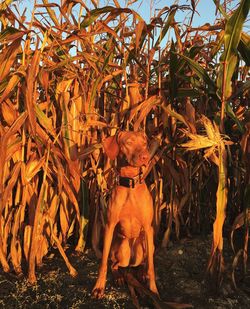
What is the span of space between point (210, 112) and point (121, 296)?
4.42ft

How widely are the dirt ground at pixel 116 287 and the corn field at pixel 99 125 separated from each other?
8 cm

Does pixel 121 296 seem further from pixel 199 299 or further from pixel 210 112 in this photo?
pixel 210 112

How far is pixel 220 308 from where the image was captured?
1.99 metres

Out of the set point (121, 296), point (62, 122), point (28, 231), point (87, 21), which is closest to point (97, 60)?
point (87, 21)

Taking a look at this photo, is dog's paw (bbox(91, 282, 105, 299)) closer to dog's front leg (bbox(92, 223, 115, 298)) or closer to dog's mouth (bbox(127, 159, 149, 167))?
dog's front leg (bbox(92, 223, 115, 298))

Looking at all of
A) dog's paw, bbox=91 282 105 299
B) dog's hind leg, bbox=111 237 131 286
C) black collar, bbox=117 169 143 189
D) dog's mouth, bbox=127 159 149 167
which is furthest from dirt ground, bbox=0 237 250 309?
dog's mouth, bbox=127 159 149 167

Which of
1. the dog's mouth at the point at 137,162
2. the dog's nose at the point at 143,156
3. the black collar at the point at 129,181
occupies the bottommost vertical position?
the black collar at the point at 129,181

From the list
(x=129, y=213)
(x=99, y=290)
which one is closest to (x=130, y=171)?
(x=129, y=213)

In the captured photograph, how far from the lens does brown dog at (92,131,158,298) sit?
1.83 meters

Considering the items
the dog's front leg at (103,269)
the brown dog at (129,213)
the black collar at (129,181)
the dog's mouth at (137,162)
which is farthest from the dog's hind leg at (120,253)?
the dog's mouth at (137,162)

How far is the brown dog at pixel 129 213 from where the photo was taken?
1830mm

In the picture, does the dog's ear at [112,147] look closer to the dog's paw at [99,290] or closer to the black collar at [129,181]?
the black collar at [129,181]

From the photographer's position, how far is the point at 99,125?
2.42 m

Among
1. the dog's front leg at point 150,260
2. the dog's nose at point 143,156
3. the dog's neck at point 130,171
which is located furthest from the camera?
the dog's front leg at point 150,260
